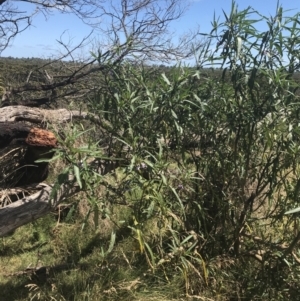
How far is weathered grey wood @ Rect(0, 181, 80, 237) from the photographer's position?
138 inches

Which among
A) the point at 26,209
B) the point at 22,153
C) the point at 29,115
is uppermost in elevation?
the point at 29,115

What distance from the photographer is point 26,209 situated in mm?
3566

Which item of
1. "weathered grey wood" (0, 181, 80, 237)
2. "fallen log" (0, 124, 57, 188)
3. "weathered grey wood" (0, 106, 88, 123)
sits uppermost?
"weathered grey wood" (0, 106, 88, 123)

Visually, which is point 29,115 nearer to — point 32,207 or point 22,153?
point 22,153

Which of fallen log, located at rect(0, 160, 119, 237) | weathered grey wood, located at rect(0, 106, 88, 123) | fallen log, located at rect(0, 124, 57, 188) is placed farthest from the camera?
weathered grey wood, located at rect(0, 106, 88, 123)

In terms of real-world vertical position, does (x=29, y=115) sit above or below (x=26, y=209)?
above

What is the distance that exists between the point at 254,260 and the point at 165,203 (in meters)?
1.01

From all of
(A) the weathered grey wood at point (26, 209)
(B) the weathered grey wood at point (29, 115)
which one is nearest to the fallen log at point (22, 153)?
(B) the weathered grey wood at point (29, 115)

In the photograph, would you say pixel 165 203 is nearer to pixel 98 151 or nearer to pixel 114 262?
pixel 98 151

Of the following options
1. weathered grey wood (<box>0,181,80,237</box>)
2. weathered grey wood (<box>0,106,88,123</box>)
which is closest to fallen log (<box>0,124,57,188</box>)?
weathered grey wood (<box>0,106,88,123</box>)

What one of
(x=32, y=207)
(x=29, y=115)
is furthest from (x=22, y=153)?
(x=32, y=207)

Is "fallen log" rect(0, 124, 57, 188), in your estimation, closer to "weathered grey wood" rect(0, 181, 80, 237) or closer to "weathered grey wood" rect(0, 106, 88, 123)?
"weathered grey wood" rect(0, 106, 88, 123)

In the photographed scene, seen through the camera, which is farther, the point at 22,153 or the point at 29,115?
the point at 29,115

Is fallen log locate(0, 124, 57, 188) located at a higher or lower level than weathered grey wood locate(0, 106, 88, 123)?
lower
